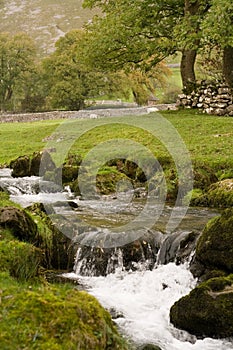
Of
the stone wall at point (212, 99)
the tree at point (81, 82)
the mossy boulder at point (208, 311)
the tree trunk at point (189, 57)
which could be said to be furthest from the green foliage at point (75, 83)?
the mossy boulder at point (208, 311)

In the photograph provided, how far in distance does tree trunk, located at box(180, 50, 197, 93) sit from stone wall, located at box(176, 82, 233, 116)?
0.72 metres

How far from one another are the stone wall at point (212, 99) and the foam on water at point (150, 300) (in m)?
21.1

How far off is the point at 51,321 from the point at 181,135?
68.8 ft

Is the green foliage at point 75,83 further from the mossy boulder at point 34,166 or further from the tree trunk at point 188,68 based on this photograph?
the mossy boulder at point 34,166

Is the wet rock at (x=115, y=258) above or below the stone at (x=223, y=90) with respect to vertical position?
below

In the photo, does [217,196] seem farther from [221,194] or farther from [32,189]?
[32,189]

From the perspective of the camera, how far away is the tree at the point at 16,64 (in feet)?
266

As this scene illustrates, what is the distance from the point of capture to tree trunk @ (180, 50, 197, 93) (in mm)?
33150

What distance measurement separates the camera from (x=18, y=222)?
10.2 metres

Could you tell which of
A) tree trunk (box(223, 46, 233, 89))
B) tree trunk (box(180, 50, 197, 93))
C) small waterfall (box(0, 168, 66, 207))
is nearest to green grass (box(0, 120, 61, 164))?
small waterfall (box(0, 168, 66, 207))

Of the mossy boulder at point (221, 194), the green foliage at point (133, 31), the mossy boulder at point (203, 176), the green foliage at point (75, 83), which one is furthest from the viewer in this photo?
the green foliage at point (75, 83)

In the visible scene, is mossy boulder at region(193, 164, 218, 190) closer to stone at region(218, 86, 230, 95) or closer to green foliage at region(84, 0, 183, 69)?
stone at region(218, 86, 230, 95)

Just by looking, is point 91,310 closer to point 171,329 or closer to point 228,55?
point 171,329

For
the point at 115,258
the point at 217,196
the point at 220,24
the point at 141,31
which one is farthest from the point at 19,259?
the point at 141,31
